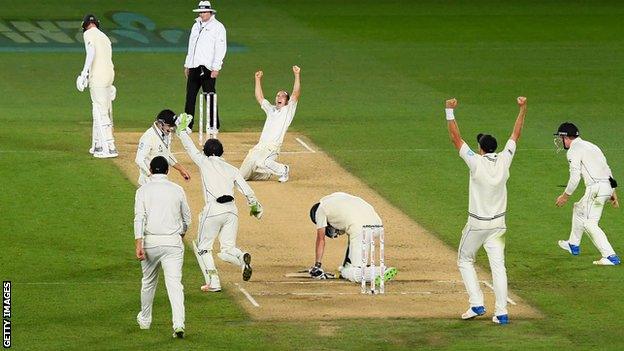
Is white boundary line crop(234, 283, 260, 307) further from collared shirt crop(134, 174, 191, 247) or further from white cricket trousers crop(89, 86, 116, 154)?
white cricket trousers crop(89, 86, 116, 154)

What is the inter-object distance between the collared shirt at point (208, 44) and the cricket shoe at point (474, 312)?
34.9 feet

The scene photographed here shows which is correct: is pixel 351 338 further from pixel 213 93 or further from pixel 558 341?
pixel 213 93

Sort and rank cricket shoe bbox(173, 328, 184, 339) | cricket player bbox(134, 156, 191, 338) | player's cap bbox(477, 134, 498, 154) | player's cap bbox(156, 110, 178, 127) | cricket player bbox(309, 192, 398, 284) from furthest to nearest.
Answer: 1. player's cap bbox(156, 110, 178, 127)
2. cricket player bbox(309, 192, 398, 284)
3. player's cap bbox(477, 134, 498, 154)
4. cricket shoe bbox(173, 328, 184, 339)
5. cricket player bbox(134, 156, 191, 338)

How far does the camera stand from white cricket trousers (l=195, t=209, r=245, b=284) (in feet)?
59.7

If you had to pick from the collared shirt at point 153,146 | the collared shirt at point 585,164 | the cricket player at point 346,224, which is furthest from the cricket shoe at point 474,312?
the collared shirt at point 153,146

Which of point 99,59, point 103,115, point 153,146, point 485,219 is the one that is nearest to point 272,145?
point 103,115

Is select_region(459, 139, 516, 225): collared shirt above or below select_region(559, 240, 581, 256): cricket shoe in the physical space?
above

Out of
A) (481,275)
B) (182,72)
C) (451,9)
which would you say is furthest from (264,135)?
(451,9)

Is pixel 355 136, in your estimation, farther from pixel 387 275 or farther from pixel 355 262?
pixel 387 275

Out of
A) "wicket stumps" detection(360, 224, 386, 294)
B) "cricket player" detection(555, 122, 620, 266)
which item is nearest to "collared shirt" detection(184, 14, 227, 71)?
"cricket player" detection(555, 122, 620, 266)

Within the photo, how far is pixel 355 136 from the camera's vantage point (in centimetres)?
2873

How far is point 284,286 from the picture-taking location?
18.7m

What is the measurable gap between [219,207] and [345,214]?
5.24 feet

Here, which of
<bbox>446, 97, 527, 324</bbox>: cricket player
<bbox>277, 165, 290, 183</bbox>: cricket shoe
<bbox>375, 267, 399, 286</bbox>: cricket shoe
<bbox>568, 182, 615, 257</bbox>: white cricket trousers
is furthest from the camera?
<bbox>277, 165, 290, 183</bbox>: cricket shoe
